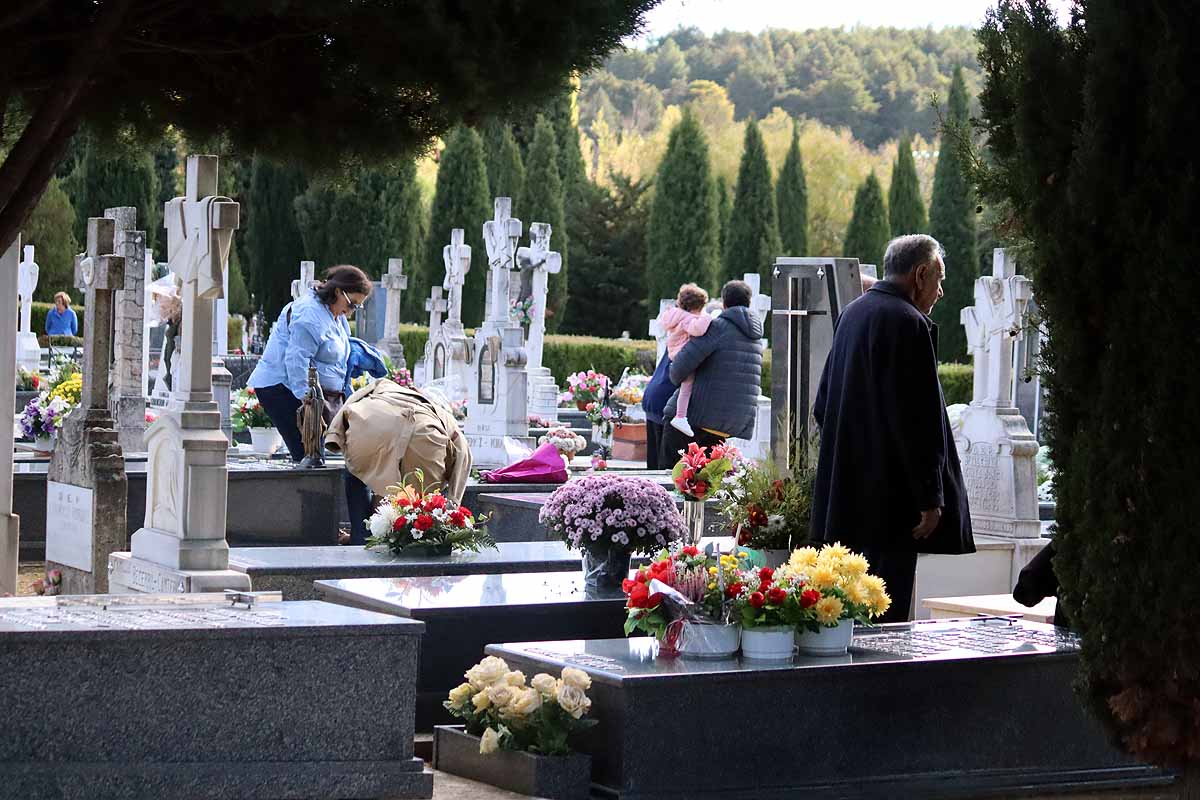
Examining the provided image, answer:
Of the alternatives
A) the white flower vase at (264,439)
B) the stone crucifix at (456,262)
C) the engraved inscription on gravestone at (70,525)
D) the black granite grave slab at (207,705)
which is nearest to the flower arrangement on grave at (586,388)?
the stone crucifix at (456,262)

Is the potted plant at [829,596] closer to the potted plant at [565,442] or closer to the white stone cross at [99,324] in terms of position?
the white stone cross at [99,324]

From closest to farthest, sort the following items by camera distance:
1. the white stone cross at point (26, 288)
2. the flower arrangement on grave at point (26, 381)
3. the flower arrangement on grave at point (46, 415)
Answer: the flower arrangement on grave at point (46, 415) < the flower arrangement on grave at point (26, 381) < the white stone cross at point (26, 288)

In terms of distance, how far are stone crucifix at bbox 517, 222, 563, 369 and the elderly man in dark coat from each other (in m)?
18.5

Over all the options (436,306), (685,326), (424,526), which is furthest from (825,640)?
(436,306)

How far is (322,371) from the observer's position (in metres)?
11.1

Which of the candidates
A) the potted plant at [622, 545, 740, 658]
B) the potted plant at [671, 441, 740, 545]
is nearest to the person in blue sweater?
the potted plant at [671, 441, 740, 545]

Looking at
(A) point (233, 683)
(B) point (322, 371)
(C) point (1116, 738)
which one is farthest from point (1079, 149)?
(B) point (322, 371)

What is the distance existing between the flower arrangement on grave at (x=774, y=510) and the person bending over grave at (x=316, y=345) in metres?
3.83

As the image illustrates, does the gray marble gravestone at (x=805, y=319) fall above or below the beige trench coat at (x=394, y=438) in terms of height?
above

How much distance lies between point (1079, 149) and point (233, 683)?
2729mm

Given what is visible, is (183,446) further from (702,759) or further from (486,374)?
(486,374)

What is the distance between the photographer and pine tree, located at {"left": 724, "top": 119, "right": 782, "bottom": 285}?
40344 mm

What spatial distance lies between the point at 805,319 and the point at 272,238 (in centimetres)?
3169

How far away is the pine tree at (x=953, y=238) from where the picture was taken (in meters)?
36.3
